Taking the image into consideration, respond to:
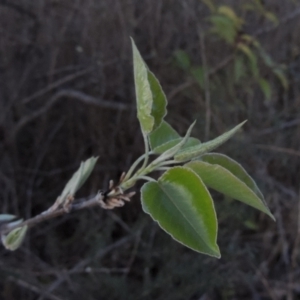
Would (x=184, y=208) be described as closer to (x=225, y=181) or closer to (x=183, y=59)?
(x=225, y=181)

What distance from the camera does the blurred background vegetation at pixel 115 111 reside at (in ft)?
5.38

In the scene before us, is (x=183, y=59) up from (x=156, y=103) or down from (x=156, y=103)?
down

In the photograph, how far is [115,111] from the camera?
71.3 inches

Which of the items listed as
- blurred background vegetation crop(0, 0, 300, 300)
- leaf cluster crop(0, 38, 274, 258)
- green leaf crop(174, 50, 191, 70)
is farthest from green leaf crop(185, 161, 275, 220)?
green leaf crop(174, 50, 191, 70)

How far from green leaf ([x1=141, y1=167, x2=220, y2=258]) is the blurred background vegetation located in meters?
1.16

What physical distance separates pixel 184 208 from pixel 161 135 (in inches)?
4.7

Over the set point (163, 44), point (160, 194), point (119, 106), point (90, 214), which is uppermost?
point (160, 194)

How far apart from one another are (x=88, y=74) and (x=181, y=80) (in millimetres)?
379

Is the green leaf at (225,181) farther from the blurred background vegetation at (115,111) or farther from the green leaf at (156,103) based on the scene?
the blurred background vegetation at (115,111)

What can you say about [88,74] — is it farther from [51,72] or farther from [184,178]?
[184,178]

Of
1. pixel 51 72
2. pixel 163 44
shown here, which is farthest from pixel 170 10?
pixel 51 72

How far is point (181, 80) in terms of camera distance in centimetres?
188

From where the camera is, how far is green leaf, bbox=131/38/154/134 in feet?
1.35

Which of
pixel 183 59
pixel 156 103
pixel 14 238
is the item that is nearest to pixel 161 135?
pixel 156 103
